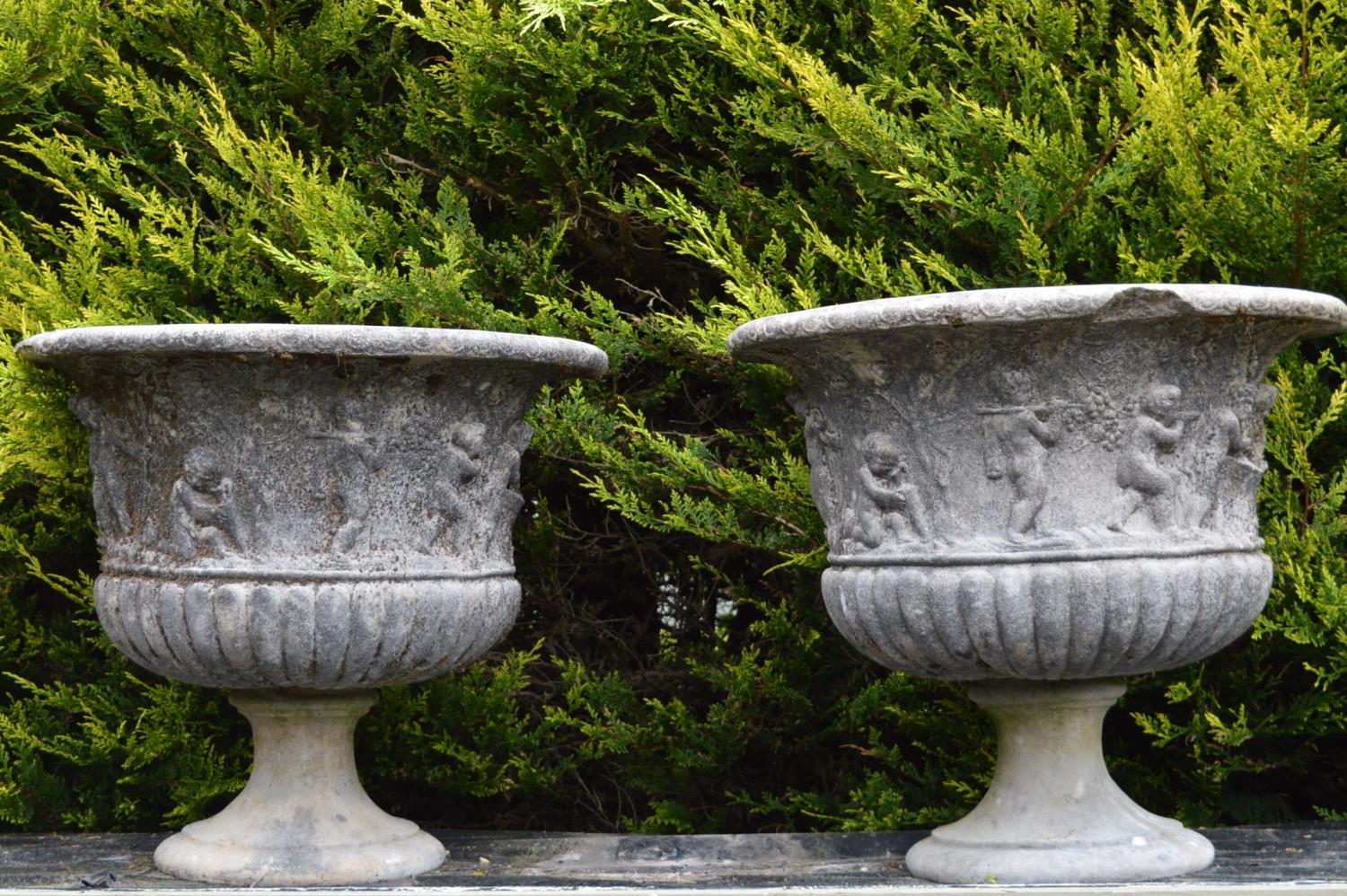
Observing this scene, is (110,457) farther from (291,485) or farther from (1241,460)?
(1241,460)

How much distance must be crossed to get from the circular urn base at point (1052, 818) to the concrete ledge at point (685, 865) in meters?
0.05

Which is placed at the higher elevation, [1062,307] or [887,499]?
[1062,307]

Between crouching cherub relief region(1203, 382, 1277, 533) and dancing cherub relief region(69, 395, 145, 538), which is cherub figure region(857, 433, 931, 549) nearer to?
crouching cherub relief region(1203, 382, 1277, 533)

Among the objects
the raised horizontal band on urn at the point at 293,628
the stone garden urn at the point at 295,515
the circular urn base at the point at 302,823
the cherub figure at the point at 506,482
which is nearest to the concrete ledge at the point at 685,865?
the circular urn base at the point at 302,823

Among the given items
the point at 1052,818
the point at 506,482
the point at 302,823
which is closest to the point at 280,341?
the point at 506,482

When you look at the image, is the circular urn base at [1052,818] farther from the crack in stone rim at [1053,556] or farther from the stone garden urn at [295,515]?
the stone garden urn at [295,515]

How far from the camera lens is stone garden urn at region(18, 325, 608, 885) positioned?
2580 millimetres

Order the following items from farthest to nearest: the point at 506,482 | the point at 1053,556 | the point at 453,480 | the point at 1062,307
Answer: the point at 506,482
the point at 453,480
the point at 1053,556
the point at 1062,307

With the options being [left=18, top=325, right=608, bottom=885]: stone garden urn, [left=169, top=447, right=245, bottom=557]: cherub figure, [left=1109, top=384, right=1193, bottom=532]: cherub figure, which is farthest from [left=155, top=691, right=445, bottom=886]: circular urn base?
[left=1109, top=384, right=1193, bottom=532]: cherub figure

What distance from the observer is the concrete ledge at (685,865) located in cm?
254

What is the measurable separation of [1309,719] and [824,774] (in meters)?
1.11

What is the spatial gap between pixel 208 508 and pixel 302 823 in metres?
0.64

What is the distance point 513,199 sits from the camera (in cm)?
367

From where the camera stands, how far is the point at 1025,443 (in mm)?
2486
